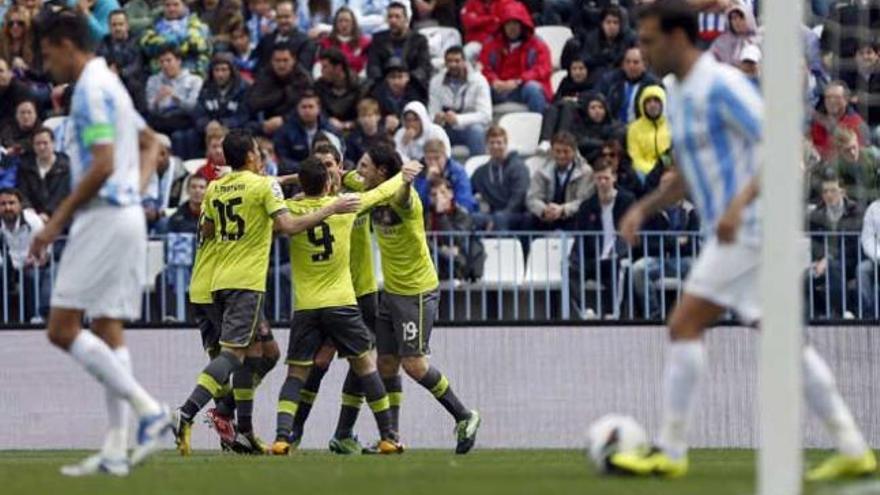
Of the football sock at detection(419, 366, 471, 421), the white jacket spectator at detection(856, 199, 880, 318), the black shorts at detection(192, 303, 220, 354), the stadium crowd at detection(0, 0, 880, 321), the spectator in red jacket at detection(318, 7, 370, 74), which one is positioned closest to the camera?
the football sock at detection(419, 366, 471, 421)

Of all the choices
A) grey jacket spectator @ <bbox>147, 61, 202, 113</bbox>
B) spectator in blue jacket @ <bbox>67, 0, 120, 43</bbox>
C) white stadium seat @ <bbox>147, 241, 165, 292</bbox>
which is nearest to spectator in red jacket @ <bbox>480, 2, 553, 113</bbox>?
grey jacket spectator @ <bbox>147, 61, 202, 113</bbox>

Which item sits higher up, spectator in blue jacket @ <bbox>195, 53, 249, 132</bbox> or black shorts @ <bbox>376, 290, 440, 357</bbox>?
spectator in blue jacket @ <bbox>195, 53, 249, 132</bbox>

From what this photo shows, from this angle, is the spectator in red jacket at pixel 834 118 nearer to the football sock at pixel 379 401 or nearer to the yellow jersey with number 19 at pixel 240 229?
the football sock at pixel 379 401

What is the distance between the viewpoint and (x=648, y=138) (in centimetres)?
2300

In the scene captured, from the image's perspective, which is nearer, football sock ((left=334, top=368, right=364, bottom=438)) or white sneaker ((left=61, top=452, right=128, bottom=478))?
white sneaker ((left=61, top=452, right=128, bottom=478))

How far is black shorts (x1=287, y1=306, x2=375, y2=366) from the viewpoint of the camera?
18.4 meters

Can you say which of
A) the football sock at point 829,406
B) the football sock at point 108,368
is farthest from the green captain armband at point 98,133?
the football sock at point 829,406

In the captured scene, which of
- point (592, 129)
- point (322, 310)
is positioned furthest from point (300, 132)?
point (322, 310)

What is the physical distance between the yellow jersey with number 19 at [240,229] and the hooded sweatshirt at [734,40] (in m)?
6.41

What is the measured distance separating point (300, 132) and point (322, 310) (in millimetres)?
5490

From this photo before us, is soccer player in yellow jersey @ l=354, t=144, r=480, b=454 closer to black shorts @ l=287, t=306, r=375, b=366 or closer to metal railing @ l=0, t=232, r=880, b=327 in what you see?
black shorts @ l=287, t=306, r=375, b=366

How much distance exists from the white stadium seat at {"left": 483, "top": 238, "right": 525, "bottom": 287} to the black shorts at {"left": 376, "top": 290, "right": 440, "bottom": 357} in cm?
277

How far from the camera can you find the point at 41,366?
22312mm

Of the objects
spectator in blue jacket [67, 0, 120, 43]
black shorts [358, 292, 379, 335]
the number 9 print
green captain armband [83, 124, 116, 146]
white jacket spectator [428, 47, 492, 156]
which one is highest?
spectator in blue jacket [67, 0, 120, 43]
